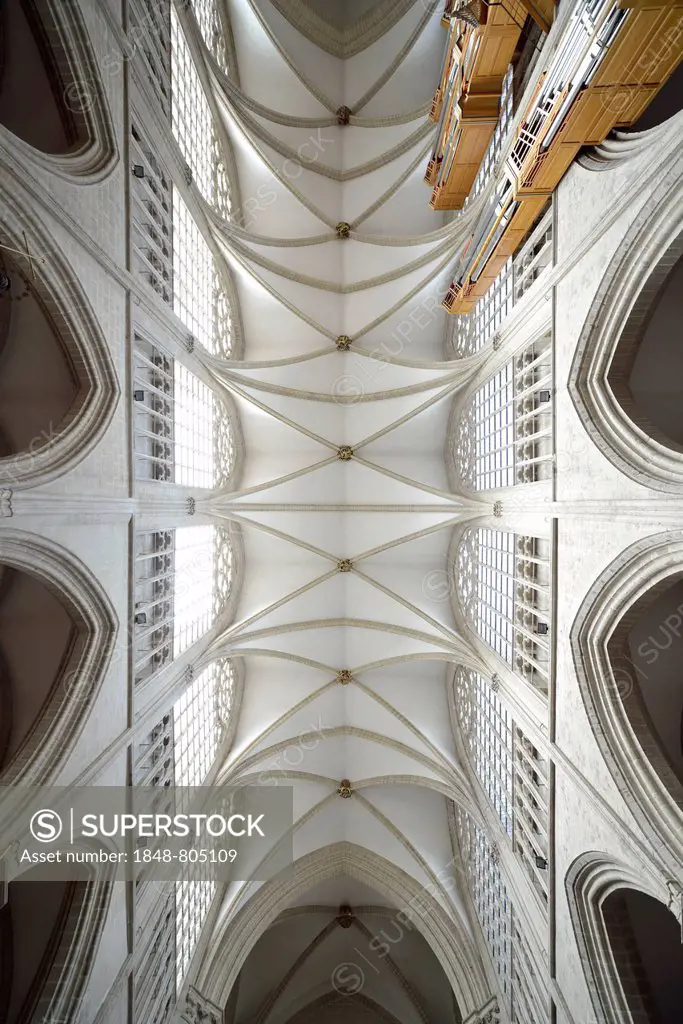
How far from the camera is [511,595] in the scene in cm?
1305

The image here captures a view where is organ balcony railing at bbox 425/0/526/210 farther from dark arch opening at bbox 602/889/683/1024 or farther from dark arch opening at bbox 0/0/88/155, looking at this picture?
dark arch opening at bbox 602/889/683/1024

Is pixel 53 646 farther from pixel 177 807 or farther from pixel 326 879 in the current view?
pixel 326 879

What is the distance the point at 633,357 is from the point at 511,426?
432 centimetres

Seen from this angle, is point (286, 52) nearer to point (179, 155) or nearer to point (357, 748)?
point (179, 155)

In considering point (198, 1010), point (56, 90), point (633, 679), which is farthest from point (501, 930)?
point (56, 90)

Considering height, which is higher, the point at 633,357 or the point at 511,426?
the point at 633,357

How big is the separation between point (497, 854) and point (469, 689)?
188 inches

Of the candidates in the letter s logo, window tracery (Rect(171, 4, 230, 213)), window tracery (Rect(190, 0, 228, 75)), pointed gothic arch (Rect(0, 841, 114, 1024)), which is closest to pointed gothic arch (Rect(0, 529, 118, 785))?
the letter s logo

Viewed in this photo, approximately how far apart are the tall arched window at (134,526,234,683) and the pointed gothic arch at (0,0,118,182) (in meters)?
6.40

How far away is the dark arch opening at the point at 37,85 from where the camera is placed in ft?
26.8

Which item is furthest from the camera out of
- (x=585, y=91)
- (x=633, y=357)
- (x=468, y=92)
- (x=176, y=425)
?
(x=176, y=425)

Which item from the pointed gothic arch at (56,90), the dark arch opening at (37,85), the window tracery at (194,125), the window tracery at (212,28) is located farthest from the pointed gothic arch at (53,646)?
the window tracery at (212,28)

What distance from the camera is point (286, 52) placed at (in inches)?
603

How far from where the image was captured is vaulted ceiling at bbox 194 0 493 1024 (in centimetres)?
1603
